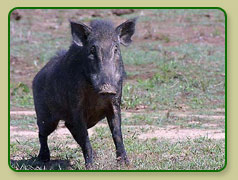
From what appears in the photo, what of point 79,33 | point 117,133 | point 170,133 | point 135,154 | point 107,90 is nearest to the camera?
point 107,90

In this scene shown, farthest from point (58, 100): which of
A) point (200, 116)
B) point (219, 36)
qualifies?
point (219, 36)

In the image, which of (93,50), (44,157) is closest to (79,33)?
(93,50)

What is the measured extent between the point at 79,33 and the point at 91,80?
678 mm

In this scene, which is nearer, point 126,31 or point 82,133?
point 82,133

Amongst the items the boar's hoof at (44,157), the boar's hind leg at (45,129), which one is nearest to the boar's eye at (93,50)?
the boar's hind leg at (45,129)

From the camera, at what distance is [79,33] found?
748cm

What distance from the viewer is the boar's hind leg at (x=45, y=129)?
8.52m

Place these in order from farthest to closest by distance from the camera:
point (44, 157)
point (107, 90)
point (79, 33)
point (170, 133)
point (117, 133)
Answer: point (170, 133), point (44, 157), point (117, 133), point (79, 33), point (107, 90)

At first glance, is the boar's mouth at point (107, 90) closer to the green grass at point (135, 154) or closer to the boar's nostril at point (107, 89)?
the boar's nostril at point (107, 89)

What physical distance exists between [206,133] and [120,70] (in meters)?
2.97

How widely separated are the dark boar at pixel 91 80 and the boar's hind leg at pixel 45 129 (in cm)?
48

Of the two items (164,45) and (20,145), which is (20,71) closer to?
(164,45)

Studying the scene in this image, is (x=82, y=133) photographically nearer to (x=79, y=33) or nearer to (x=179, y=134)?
(x=79, y=33)

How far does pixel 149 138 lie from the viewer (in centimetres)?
955
